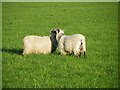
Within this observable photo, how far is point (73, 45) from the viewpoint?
38.5 ft

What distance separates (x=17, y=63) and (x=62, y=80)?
2864mm

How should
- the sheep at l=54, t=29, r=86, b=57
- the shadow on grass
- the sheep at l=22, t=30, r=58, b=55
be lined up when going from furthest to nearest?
the shadow on grass → the sheep at l=22, t=30, r=58, b=55 → the sheep at l=54, t=29, r=86, b=57

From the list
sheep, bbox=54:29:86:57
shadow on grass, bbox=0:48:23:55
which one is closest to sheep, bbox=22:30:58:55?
sheep, bbox=54:29:86:57

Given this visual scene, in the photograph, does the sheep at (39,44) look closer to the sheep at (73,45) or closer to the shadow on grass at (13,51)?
the sheep at (73,45)

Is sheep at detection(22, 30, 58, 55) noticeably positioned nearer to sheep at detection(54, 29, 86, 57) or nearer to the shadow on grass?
sheep at detection(54, 29, 86, 57)

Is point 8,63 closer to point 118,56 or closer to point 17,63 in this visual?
point 17,63

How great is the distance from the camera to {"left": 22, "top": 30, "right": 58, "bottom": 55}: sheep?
1229 centimetres

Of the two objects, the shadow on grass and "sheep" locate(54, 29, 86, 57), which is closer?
"sheep" locate(54, 29, 86, 57)

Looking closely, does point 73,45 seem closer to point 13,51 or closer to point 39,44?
point 39,44

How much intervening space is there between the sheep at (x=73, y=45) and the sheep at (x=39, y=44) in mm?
665

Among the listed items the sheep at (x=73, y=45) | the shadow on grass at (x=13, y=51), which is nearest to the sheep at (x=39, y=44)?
the sheep at (x=73, y=45)

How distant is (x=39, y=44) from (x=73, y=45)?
5.59 feet

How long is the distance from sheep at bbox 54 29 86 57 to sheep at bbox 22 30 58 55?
0.66 m

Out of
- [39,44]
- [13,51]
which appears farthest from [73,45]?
[13,51]
